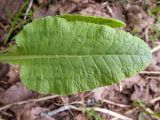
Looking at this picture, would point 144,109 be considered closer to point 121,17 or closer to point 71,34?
point 121,17

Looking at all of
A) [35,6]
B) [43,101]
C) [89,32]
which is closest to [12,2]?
[35,6]

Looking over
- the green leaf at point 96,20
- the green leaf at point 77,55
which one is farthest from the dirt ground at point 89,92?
the green leaf at point 96,20

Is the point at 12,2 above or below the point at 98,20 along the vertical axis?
above

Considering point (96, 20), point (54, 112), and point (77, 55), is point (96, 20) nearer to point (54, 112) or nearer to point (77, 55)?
point (77, 55)

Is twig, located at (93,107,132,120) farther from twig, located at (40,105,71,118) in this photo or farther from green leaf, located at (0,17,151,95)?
green leaf, located at (0,17,151,95)

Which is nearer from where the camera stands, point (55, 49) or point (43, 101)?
point (55, 49)

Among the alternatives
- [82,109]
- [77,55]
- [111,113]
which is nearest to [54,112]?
[82,109]

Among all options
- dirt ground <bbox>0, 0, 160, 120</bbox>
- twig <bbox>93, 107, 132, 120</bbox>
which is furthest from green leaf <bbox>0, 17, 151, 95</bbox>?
twig <bbox>93, 107, 132, 120</bbox>

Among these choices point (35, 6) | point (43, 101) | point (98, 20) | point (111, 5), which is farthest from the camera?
point (111, 5)

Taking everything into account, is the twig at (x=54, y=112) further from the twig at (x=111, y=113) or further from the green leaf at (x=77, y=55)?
the green leaf at (x=77, y=55)
